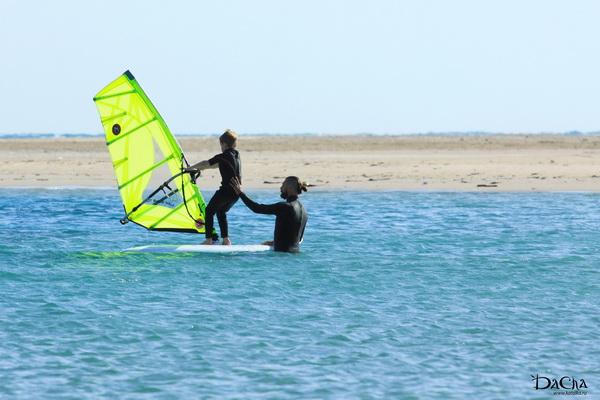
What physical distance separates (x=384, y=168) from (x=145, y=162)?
1824cm

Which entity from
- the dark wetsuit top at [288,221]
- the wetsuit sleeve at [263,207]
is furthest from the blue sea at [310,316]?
the wetsuit sleeve at [263,207]

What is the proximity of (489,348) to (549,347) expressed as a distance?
51 cm

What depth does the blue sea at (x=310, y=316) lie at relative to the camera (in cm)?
656

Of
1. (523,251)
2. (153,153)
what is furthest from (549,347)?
(153,153)

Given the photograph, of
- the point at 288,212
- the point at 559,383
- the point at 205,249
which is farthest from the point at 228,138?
the point at 559,383

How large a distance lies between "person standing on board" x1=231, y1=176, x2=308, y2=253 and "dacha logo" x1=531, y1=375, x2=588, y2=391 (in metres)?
5.16

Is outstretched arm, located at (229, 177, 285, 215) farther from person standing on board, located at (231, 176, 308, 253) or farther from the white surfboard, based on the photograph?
the white surfboard

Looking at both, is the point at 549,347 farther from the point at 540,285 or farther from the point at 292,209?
the point at 292,209

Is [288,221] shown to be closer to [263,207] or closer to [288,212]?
[288,212]

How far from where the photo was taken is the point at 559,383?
6535 millimetres

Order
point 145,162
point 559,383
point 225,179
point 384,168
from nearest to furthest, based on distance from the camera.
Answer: point 559,383
point 225,179
point 145,162
point 384,168

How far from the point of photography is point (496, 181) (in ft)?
85.3

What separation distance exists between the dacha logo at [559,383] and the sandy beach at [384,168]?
1793 centimetres

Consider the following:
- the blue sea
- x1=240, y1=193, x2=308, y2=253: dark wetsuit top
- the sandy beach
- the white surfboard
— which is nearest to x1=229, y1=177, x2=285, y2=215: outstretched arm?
x1=240, y1=193, x2=308, y2=253: dark wetsuit top
